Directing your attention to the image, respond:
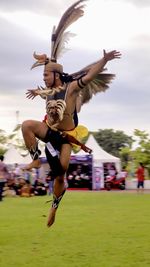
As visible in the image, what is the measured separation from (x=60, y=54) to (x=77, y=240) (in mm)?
4879

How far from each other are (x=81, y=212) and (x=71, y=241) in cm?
610

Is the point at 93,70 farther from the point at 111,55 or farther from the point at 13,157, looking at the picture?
the point at 13,157

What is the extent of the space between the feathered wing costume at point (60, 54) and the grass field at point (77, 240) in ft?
8.24

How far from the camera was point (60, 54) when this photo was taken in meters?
6.67

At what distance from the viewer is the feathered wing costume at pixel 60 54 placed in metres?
6.41

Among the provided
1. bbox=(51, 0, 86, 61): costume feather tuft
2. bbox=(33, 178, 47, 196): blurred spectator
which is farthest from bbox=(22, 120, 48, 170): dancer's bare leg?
bbox=(33, 178, 47, 196): blurred spectator

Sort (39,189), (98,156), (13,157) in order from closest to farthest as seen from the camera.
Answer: (39,189), (98,156), (13,157)

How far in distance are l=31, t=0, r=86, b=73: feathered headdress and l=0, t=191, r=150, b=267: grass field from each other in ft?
9.73

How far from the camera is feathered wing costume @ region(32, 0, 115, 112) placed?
6414mm

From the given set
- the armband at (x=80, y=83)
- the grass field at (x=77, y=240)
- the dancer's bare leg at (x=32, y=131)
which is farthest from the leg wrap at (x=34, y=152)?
the grass field at (x=77, y=240)

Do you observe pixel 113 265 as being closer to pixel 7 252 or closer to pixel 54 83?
pixel 7 252

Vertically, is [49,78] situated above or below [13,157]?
above

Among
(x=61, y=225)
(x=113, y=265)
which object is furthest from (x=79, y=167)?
(x=113, y=265)

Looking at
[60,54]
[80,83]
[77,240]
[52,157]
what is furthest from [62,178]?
[77,240]
